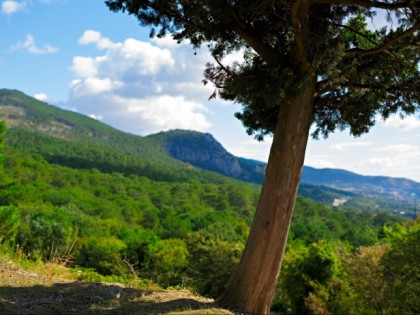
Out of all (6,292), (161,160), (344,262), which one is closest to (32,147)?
(161,160)

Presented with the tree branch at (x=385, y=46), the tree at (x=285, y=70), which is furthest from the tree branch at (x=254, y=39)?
the tree branch at (x=385, y=46)

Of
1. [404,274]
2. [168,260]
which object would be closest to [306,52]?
[404,274]

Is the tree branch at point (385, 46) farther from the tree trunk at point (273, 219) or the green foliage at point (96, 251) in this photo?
the green foliage at point (96, 251)

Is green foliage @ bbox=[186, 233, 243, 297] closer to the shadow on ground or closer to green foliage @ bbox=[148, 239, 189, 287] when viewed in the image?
green foliage @ bbox=[148, 239, 189, 287]

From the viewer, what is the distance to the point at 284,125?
5.70 meters

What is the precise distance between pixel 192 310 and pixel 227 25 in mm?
3614

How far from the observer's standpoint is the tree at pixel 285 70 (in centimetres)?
543

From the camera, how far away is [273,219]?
5.54m

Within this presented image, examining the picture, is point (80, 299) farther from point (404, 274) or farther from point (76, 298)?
point (404, 274)

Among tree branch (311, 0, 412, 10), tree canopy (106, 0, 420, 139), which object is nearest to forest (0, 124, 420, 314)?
tree canopy (106, 0, 420, 139)

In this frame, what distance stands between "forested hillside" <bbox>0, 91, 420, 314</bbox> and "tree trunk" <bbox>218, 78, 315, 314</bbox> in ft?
6.93

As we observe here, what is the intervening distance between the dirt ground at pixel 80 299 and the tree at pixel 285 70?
69 cm

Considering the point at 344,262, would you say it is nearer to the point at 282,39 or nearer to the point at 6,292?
the point at 282,39

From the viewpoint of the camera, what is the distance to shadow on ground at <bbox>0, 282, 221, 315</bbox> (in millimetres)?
4711
